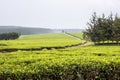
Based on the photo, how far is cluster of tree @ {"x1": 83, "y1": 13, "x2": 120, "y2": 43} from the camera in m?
68.1

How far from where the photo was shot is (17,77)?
1483cm

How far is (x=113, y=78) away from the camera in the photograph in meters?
18.5

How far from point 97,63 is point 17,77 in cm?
609

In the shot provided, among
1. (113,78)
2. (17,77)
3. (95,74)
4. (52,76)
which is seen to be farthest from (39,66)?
(113,78)

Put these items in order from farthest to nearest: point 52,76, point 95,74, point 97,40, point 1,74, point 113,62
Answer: point 97,40, point 113,62, point 95,74, point 52,76, point 1,74

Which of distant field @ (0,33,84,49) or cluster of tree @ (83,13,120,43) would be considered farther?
cluster of tree @ (83,13,120,43)

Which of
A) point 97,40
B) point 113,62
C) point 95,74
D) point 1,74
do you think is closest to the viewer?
point 1,74

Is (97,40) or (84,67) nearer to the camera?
(84,67)

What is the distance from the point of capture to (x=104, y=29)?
2719 inches

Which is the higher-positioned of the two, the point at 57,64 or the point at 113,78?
the point at 57,64

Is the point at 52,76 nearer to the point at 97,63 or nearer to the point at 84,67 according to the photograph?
the point at 84,67

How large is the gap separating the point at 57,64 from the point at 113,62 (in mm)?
4147

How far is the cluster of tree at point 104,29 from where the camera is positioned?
223ft

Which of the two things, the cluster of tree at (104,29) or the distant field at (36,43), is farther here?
the cluster of tree at (104,29)
